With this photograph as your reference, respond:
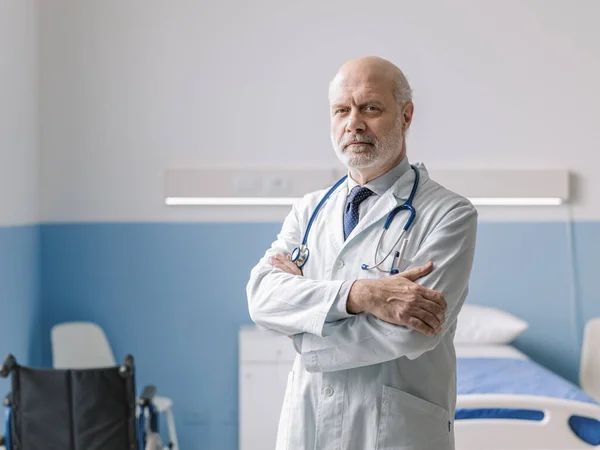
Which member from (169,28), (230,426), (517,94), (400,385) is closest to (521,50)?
(517,94)

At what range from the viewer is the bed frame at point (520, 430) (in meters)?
2.78

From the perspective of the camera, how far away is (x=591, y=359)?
4.24 m

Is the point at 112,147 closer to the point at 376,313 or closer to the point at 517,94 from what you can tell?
the point at 517,94

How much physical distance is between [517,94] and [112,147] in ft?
6.89

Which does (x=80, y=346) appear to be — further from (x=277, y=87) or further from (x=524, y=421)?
(x=524, y=421)

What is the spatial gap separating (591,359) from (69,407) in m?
2.69

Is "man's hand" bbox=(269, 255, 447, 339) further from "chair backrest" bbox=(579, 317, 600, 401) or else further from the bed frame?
"chair backrest" bbox=(579, 317, 600, 401)

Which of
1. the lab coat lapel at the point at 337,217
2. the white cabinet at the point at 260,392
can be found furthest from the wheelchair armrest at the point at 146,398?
the lab coat lapel at the point at 337,217

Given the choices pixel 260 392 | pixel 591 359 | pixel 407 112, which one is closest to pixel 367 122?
pixel 407 112

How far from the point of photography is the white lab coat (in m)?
1.72

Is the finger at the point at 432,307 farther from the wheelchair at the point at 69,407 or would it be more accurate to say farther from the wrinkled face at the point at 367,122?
the wheelchair at the point at 69,407

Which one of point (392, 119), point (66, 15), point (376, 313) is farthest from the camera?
point (66, 15)

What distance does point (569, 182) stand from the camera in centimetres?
427

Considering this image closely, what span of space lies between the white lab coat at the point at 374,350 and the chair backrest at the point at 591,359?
2666 millimetres
